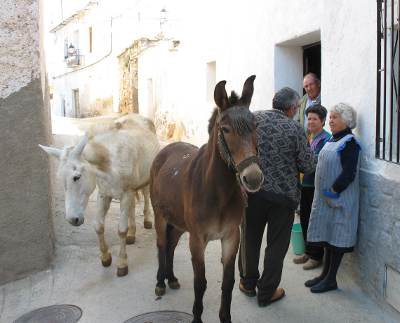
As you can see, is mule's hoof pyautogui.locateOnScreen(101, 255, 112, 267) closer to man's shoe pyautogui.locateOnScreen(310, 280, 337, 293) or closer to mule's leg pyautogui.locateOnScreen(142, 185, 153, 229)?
mule's leg pyautogui.locateOnScreen(142, 185, 153, 229)

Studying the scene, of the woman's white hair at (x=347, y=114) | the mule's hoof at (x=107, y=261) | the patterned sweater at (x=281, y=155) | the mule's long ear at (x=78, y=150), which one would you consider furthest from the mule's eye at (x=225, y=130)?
the mule's hoof at (x=107, y=261)

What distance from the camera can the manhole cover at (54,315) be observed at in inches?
159

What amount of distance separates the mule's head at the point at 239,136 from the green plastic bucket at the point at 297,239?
2.28 m

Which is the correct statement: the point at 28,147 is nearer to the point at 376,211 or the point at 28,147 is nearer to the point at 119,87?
the point at 376,211

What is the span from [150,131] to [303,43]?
8.37 feet

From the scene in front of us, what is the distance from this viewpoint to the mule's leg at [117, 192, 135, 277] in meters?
4.89

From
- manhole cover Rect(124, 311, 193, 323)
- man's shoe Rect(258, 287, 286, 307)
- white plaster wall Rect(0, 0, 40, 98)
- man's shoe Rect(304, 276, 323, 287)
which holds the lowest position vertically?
manhole cover Rect(124, 311, 193, 323)

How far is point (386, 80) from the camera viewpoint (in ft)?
12.7

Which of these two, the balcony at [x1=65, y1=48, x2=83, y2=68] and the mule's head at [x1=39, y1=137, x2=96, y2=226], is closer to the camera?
the mule's head at [x1=39, y1=137, x2=96, y2=226]

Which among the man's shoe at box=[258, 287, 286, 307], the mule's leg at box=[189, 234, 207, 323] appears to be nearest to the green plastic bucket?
the man's shoe at box=[258, 287, 286, 307]

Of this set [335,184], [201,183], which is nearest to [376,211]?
[335,184]

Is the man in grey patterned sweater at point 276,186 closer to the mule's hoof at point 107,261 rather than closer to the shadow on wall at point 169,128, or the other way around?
the mule's hoof at point 107,261

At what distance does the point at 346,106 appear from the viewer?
4133mm

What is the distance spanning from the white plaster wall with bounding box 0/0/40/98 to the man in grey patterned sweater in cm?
259
